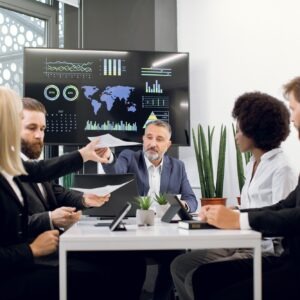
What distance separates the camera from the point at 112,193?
8.74ft

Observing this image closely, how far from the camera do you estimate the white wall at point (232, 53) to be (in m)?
4.33

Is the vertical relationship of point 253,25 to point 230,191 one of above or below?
above

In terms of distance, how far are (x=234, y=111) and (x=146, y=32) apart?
239 centimetres

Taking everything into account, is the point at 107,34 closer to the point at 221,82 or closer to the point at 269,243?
the point at 221,82

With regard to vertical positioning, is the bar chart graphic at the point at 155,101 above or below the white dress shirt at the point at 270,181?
above

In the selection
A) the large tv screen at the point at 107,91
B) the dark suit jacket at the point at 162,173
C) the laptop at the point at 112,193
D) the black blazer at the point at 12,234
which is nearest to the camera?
the black blazer at the point at 12,234

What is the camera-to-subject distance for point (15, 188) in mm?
2025

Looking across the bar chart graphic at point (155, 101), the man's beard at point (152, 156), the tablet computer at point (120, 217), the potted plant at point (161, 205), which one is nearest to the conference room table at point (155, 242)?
the tablet computer at point (120, 217)

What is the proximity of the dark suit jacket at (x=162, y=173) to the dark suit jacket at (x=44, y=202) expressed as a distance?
74cm

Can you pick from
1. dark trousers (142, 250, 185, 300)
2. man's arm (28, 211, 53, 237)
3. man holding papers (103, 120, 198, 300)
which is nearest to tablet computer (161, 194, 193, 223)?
man's arm (28, 211, 53, 237)

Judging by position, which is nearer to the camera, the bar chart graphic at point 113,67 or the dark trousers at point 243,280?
the dark trousers at point 243,280

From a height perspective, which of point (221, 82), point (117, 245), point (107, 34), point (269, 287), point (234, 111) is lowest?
point (269, 287)

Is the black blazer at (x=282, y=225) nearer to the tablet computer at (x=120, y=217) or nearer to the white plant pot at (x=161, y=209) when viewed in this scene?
the tablet computer at (x=120, y=217)

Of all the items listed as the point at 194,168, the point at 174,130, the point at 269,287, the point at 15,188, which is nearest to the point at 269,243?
the point at 269,287
